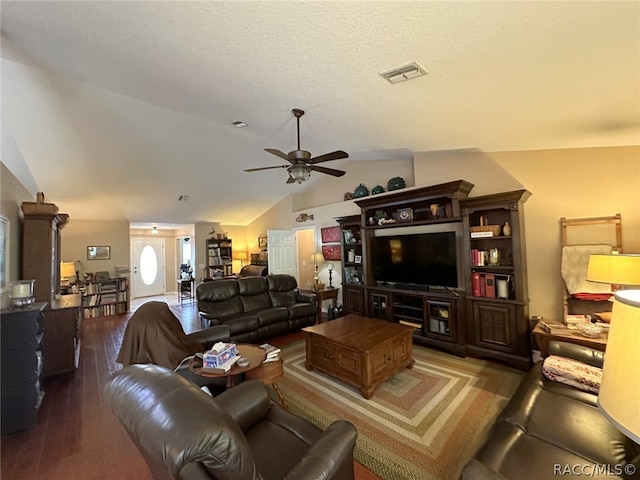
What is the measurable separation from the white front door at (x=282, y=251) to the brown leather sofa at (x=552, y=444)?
5.61 m

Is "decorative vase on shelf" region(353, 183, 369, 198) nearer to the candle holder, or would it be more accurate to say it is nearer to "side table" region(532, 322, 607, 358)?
"side table" region(532, 322, 607, 358)

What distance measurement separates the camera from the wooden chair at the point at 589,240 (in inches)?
113

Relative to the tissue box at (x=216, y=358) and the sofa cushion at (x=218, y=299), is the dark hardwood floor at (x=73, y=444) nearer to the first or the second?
the tissue box at (x=216, y=358)

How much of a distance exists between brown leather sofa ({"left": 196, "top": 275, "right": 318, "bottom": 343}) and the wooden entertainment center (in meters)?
1.30

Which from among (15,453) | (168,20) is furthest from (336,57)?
(15,453)

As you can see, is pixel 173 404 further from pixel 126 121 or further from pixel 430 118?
pixel 126 121

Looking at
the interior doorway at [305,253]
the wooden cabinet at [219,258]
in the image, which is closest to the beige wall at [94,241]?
the wooden cabinet at [219,258]

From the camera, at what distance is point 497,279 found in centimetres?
348

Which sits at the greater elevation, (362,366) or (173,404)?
(173,404)

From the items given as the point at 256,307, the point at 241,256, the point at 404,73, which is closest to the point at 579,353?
the point at 404,73

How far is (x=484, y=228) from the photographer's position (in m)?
3.54

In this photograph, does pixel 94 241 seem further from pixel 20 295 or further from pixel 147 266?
pixel 20 295

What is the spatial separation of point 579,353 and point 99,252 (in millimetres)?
8706

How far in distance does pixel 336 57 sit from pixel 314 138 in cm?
199
